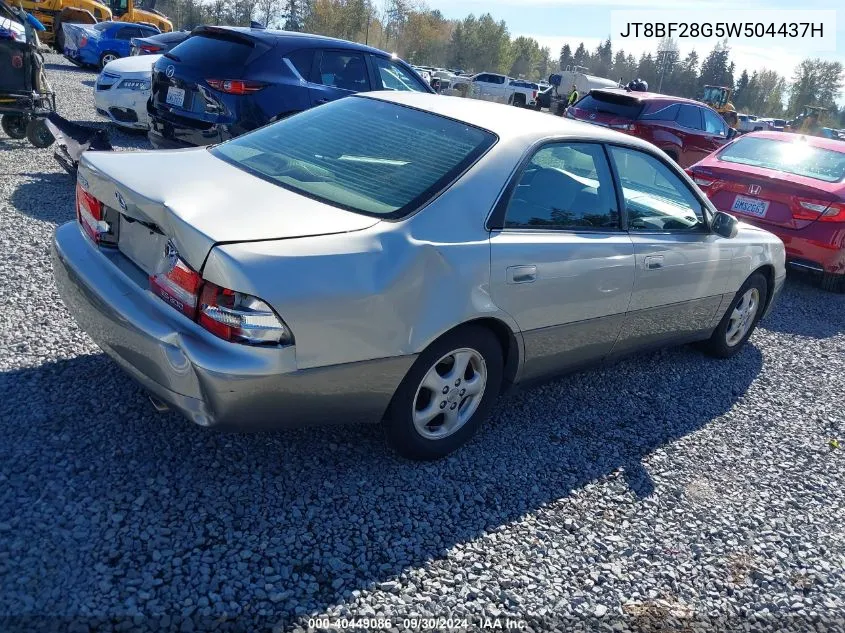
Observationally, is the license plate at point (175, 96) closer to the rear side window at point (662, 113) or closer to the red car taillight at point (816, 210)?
the red car taillight at point (816, 210)

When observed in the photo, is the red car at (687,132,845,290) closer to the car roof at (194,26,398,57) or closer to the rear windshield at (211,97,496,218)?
the car roof at (194,26,398,57)

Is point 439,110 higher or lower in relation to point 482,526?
higher

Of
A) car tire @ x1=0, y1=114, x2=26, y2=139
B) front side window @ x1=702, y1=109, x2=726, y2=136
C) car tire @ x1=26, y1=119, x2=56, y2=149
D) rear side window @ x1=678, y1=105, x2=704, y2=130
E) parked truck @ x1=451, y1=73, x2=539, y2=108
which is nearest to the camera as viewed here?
car tire @ x1=26, y1=119, x2=56, y2=149

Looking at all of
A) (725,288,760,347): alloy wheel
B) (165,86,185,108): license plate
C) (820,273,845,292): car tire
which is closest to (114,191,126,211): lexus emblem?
(725,288,760,347): alloy wheel

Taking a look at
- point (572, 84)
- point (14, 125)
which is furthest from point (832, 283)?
point (572, 84)

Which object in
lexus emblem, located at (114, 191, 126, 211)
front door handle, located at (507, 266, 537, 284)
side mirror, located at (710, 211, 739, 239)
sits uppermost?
lexus emblem, located at (114, 191, 126, 211)

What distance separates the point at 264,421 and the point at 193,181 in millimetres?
→ 1057

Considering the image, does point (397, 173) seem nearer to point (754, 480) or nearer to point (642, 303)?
point (642, 303)

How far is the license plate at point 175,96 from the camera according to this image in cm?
668

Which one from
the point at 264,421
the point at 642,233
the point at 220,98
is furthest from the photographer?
the point at 220,98

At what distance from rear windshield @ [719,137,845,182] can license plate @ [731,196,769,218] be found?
0.65 metres

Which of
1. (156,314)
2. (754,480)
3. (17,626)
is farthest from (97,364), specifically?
(754,480)

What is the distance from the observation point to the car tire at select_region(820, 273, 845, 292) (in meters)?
7.57

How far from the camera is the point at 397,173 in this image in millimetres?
3119
